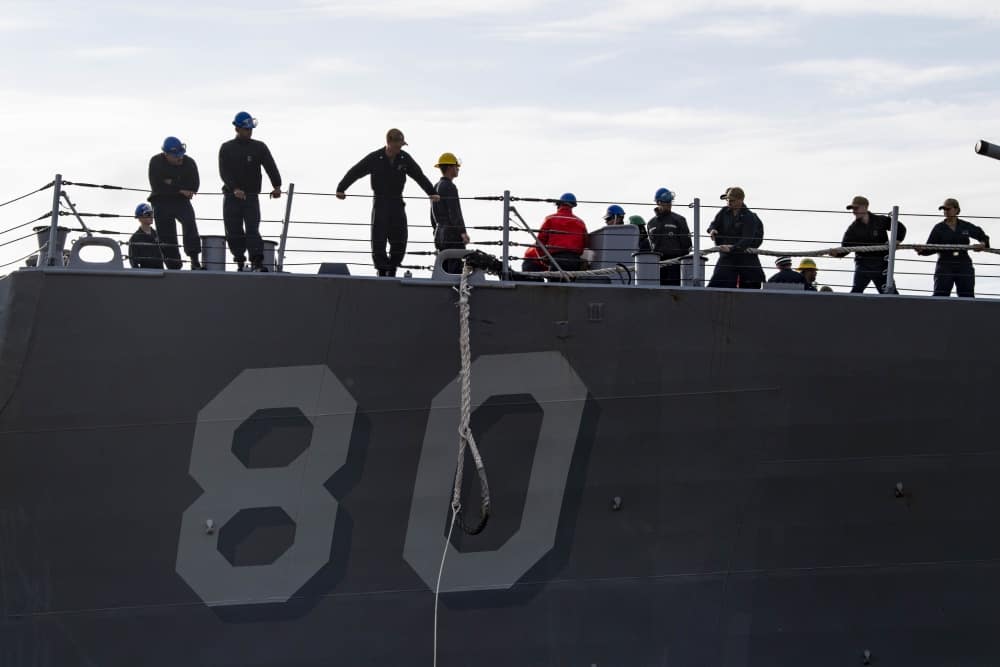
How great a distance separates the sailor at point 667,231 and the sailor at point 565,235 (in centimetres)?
80

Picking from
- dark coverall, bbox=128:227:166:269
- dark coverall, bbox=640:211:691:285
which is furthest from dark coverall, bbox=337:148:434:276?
dark coverall, bbox=640:211:691:285

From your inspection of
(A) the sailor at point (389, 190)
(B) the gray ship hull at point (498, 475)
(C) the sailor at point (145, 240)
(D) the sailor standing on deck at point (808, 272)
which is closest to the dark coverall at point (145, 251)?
(C) the sailor at point (145, 240)

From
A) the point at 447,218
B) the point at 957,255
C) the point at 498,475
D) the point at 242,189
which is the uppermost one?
the point at 242,189

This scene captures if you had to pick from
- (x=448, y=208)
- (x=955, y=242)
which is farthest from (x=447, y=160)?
(x=955, y=242)

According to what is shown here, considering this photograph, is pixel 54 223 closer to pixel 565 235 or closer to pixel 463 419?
pixel 463 419

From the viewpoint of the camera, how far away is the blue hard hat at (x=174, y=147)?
407 inches

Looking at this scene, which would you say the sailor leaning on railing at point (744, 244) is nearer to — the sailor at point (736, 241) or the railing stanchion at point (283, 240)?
the sailor at point (736, 241)

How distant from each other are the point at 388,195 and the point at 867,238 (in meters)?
3.93

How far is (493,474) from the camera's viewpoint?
33.7 feet

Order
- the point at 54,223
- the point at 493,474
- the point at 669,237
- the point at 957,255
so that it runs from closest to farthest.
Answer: the point at 54,223, the point at 493,474, the point at 669,237, the point at 957,255

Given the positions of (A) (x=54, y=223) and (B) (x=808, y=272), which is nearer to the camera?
(A) (x=54, y=223)

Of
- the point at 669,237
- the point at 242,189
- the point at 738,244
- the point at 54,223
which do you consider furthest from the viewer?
the point at 669,237

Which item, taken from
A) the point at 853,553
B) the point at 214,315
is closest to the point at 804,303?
the point at 853,553

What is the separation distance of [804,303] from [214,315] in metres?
4.42
